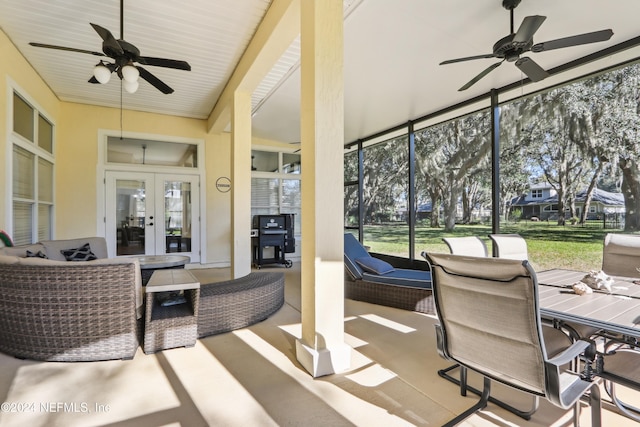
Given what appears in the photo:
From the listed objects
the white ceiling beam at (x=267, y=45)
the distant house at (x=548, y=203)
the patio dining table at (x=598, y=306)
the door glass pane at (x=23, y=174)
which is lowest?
the patio dining table at (x=598, y=306)

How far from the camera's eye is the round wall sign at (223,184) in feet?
23.2

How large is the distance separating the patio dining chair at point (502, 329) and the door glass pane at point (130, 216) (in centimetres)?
649

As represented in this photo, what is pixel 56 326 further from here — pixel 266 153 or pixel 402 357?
pixel 266 153

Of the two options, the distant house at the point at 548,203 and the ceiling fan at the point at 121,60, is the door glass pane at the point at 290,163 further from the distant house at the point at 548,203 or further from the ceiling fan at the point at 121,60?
the distant house at the point at 548,203

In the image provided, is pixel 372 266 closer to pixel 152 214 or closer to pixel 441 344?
pixel 441 344

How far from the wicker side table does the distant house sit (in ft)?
15.9

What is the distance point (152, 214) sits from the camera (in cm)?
653

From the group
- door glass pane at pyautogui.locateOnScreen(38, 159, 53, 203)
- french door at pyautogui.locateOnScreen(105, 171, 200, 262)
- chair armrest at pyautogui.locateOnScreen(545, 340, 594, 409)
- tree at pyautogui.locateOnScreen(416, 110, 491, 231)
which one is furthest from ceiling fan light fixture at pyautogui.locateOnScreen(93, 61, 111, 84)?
tree at pyautogui.locateOnScreen(416, 110, 491, 231)

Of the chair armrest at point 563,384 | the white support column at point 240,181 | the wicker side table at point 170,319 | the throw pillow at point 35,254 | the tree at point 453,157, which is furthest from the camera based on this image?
the tree at point 453,157

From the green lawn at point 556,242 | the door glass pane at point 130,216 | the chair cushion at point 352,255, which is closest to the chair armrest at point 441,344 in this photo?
the chair cushion at point 352,255

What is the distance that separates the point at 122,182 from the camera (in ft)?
20.8

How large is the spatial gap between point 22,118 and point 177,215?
3031mm

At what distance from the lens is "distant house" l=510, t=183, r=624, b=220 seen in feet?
14.2

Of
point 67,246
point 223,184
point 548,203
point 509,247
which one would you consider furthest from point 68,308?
point 548,203
